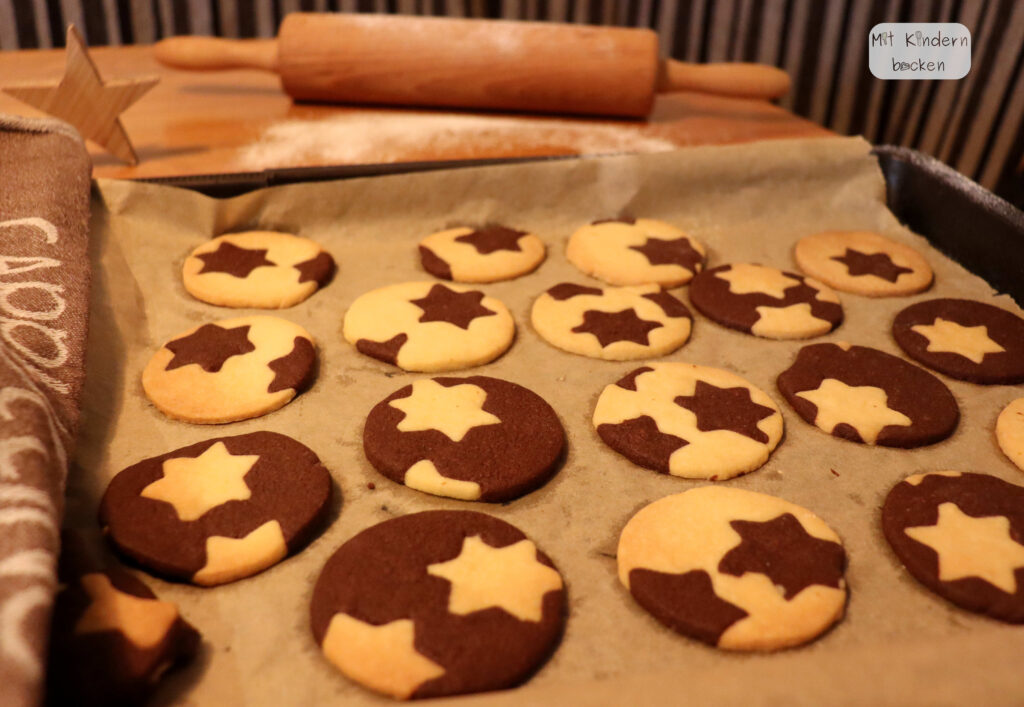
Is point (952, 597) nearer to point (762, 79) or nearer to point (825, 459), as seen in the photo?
point (825, 459)

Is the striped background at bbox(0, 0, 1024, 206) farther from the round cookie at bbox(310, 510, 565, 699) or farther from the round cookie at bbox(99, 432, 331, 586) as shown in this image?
the round cookie at bbox(310, 510, 565, 699)

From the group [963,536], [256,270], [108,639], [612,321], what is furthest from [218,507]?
[963,536]

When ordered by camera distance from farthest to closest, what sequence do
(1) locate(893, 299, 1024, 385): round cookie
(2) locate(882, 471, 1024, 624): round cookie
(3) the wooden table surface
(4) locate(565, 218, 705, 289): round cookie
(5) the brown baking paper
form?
(3) the wooden table surface
(4) locate(565, 218, 705, 289): round cookie
(1) locate(893, 299, 1024, 385): round cookie
(2) locate(882, 471, 1024, 624): round cookie
(5) the brown baking paper

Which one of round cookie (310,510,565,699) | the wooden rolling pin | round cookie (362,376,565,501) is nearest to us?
round cookie (310,510,565,699)

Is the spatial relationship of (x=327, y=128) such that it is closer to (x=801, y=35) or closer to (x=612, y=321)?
(x=612, y=321)

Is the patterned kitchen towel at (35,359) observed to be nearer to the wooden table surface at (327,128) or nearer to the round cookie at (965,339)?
the wooden table surface at (327,128)

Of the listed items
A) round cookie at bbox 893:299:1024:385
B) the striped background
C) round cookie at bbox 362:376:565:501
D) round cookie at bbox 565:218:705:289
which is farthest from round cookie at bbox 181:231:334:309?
the striped background

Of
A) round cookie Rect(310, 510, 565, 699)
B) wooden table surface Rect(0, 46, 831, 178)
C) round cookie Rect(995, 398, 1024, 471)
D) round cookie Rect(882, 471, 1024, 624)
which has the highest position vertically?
wooden table surface Rect(0, 46, 831, 178)
